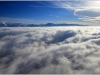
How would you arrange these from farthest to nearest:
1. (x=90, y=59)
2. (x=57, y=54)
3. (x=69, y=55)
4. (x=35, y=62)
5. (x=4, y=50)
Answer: (x=4, y=50)
(x=35, y=62)
(x=57, y=54)
(x=69, y=55)
(x=90, y=59)

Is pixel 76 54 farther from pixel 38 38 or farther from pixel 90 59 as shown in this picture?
pixel 38 38

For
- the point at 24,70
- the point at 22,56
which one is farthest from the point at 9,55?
the point at 24,70

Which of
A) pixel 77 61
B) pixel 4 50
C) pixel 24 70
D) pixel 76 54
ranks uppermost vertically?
pixel 76 54

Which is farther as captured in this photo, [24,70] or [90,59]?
[24,70]

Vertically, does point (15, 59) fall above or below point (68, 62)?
below

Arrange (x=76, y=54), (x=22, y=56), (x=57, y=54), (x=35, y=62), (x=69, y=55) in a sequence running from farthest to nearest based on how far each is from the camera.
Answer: (x=22, y=56) < (x=35, y=62) < (x=57, y=54) < (x=69, y=55) < (x=76, y=54)

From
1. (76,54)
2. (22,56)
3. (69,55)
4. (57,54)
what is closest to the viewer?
(76,54)

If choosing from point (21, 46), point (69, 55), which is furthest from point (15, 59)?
point (69, 55)

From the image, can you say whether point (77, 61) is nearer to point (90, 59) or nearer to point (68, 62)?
point (68, 62)

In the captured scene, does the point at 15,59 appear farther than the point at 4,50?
No
